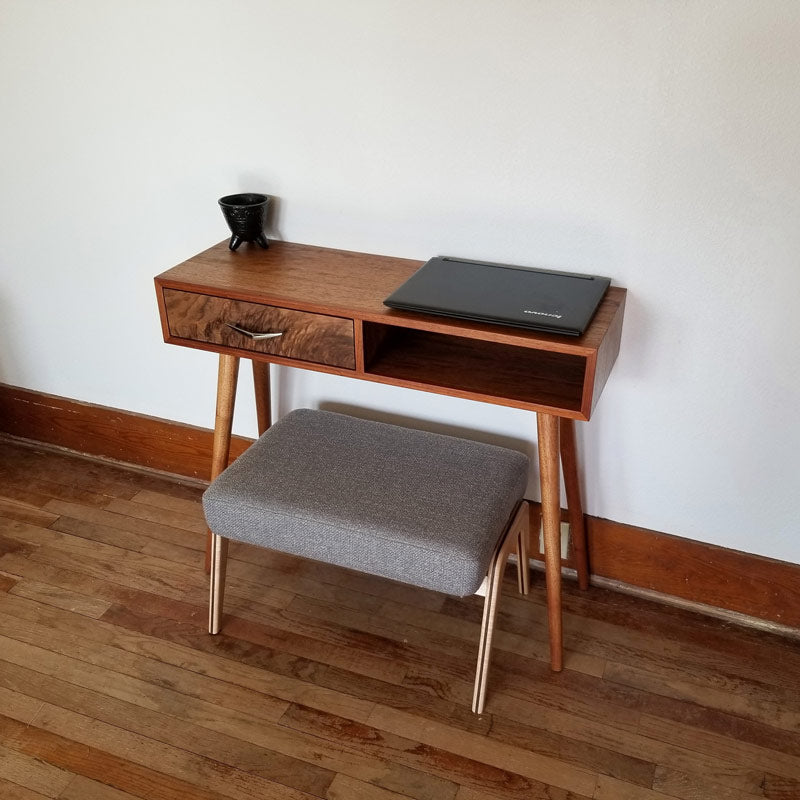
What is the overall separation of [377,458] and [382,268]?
360 mm

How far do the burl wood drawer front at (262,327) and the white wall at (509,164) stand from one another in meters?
0.30

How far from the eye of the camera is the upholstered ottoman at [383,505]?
1.41 meters

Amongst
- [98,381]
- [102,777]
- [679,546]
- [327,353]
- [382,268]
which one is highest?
[382,268]

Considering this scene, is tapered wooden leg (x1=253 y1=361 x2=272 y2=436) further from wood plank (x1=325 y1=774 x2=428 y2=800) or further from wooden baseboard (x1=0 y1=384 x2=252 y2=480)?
wood plank (x1=325 y1=774 x2=428 y2=800)

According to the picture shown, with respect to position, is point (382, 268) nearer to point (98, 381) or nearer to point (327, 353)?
point (327, 353)

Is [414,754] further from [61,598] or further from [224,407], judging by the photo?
[61,598]

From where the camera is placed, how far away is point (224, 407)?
168cm

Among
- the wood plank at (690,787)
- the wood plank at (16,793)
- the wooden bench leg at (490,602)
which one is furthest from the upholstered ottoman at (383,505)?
the wood plank at (16,793)

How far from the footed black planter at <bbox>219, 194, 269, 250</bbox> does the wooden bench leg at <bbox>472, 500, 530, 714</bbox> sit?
740mm

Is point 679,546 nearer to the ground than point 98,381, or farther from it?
nearer to the ground

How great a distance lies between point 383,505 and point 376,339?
0.29 m

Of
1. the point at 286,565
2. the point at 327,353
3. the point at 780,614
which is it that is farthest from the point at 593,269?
the point at 286,565

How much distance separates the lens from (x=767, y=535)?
65.6 inches

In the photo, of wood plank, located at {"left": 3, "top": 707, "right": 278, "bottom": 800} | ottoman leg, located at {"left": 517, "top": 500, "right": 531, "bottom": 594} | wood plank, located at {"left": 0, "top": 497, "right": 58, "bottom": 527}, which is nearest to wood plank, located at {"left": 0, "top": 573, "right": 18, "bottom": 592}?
wood plank, located at {"left": 0, "top": 497, "right": 58, "bottom": 527}
